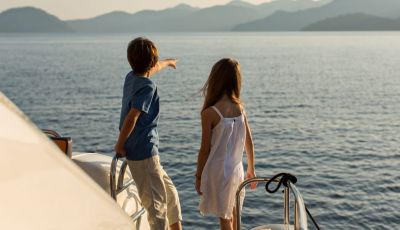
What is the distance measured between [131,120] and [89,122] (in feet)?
87.2

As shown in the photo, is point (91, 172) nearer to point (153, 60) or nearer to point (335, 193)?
point (153, 60)

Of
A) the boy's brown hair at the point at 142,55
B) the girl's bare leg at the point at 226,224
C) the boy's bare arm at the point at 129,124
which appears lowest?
the girl's bare leg at the point at 226,224

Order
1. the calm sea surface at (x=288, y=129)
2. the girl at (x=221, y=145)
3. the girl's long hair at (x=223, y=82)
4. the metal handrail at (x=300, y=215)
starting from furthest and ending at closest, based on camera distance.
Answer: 1. the calm sea surface at (x=288, y=129)
2. the girl at (x=221, y=145)
3. the girl's long hair at (x=223, y=82)
4. the metal handrail at (x=300, y=215)

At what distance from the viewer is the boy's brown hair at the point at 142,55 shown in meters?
3.90

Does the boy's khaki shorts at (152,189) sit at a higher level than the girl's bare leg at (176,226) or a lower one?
higher

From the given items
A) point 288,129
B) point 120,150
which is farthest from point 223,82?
point 288,129

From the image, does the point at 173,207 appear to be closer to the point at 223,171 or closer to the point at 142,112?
the point at 223,171

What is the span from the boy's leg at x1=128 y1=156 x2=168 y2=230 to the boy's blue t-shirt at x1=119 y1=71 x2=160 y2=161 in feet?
0.22

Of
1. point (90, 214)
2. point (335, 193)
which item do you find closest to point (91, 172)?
point (90, 214)

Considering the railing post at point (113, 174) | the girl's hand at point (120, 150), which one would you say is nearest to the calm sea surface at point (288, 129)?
the girl's hand at point (120, 150)

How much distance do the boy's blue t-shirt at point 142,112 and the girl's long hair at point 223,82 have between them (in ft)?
1.34

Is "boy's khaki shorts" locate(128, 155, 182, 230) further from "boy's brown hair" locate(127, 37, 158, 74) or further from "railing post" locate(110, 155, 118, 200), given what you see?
"boy's brown hair" locate(127, 37, 158, 74)

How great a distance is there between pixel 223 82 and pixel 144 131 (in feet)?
2.27

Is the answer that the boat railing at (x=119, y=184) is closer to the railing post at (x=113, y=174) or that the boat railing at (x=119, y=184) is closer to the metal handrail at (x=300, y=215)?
the railing post at (x=113, y=174)
